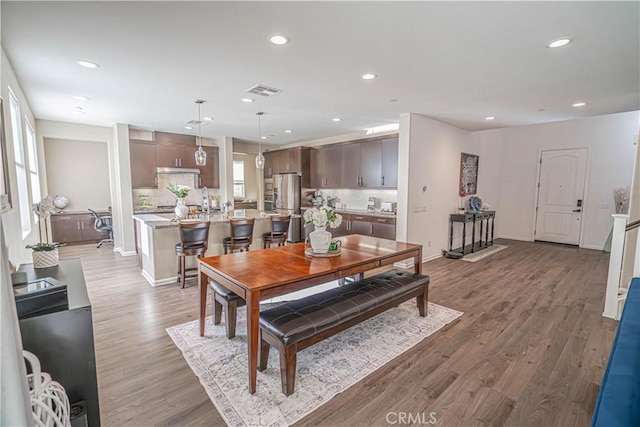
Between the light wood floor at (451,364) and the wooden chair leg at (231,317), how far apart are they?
446mm

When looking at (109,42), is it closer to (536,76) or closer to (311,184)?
(536,76)

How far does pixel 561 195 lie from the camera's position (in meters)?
7.09

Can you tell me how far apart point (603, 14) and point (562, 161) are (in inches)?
247

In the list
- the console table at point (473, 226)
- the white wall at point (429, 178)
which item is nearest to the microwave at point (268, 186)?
the white wall at point (429, 178)

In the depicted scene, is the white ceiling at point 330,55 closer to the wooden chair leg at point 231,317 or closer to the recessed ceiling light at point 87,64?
the recessed ceiling light at point 87,64

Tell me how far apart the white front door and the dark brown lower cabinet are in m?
10.9

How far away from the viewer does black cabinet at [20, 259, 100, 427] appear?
1.43 m

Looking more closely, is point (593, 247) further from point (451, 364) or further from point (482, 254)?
point (451, 364)

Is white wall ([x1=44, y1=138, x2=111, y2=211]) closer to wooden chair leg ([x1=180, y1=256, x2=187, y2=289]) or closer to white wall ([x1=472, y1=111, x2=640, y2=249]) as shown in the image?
wooden chair leg ([x1=180, y1=256, x2=187, y2=289])

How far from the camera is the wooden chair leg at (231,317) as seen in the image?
8.80 feet

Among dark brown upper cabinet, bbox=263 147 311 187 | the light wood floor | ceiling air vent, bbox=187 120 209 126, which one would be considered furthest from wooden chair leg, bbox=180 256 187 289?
dark brown upper cabinet, bbox=263 147 311 187

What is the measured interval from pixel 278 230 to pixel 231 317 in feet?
7.98

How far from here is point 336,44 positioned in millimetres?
2479

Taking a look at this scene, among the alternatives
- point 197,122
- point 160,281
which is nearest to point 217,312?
point 160,281
